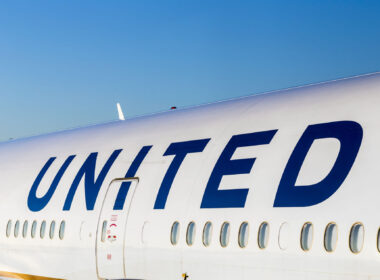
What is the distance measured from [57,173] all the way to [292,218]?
7.11 metres

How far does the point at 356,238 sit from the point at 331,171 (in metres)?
1.06

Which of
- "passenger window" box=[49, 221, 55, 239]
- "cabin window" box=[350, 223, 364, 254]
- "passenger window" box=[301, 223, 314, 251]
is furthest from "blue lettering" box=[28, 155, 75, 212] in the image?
"cabin window" box=[350, 223, 364, 254]

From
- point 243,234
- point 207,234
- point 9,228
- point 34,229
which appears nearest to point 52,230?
point 34,229

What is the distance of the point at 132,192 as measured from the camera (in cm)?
1194

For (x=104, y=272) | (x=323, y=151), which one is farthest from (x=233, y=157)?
(x=104, y=272)

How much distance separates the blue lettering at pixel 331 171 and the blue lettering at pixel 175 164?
2230mm

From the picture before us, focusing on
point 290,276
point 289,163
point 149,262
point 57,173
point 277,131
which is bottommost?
point 290,276

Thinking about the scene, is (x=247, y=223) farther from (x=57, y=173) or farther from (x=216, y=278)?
(x=57, y=173)

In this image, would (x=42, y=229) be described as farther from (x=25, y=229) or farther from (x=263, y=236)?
(x=263, y=236)

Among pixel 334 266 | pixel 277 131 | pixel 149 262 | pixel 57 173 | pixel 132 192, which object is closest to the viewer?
pixel 334 266

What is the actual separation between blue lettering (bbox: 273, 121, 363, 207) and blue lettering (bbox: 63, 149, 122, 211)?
483 centimetres

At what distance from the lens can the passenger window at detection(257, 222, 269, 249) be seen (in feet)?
29.4

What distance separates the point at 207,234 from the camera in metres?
9.96

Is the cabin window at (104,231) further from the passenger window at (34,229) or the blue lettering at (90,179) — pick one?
the passenger window at (34,229)
